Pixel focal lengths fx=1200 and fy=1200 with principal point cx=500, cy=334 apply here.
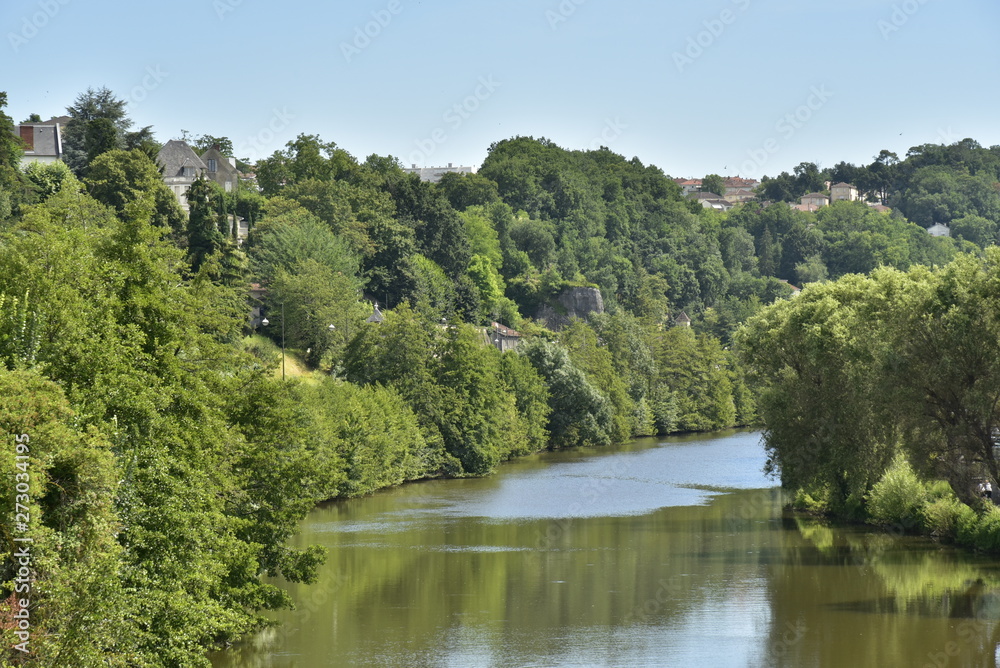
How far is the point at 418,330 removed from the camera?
62812mm

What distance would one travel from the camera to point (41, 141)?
3359 inches

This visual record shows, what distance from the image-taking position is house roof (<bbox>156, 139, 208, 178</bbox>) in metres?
97.7

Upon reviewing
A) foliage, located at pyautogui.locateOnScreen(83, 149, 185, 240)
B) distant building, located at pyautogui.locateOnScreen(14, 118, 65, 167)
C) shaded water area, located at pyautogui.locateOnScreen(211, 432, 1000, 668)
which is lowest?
shaded water area, located at pyautogui.locateOnScreen(211, 432, 1000, 668)

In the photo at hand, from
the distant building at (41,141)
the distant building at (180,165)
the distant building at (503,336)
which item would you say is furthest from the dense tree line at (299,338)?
the distant building at (180,165)

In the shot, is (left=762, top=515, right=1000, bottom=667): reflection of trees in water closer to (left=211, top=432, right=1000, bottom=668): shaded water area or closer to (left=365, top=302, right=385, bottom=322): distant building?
(left=211, top=432, right=1000, bottom=668): shaded water area

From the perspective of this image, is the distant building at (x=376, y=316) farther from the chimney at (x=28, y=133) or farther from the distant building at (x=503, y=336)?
the chimney at (x=28, y=133)

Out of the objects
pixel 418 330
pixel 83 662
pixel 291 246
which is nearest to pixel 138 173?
pixel 291 246

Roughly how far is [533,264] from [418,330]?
215 ft

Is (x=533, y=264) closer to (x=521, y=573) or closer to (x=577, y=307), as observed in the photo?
(x=577, y=307)

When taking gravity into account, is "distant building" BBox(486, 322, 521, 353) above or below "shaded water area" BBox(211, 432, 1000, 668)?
above

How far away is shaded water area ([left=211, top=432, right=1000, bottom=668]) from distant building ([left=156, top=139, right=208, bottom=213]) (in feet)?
168

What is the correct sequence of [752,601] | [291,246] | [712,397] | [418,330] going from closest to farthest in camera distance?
[752,601], [418,330], [291,246], [712,397]

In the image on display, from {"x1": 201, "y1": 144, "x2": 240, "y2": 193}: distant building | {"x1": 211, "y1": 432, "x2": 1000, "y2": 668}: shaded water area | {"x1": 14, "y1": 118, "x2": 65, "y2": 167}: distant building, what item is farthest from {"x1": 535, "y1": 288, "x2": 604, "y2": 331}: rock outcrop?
{"x1": 211, "y1": 432, "x2": 1000, "y2": 668}: shaded water area

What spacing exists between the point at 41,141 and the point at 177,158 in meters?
15.0
